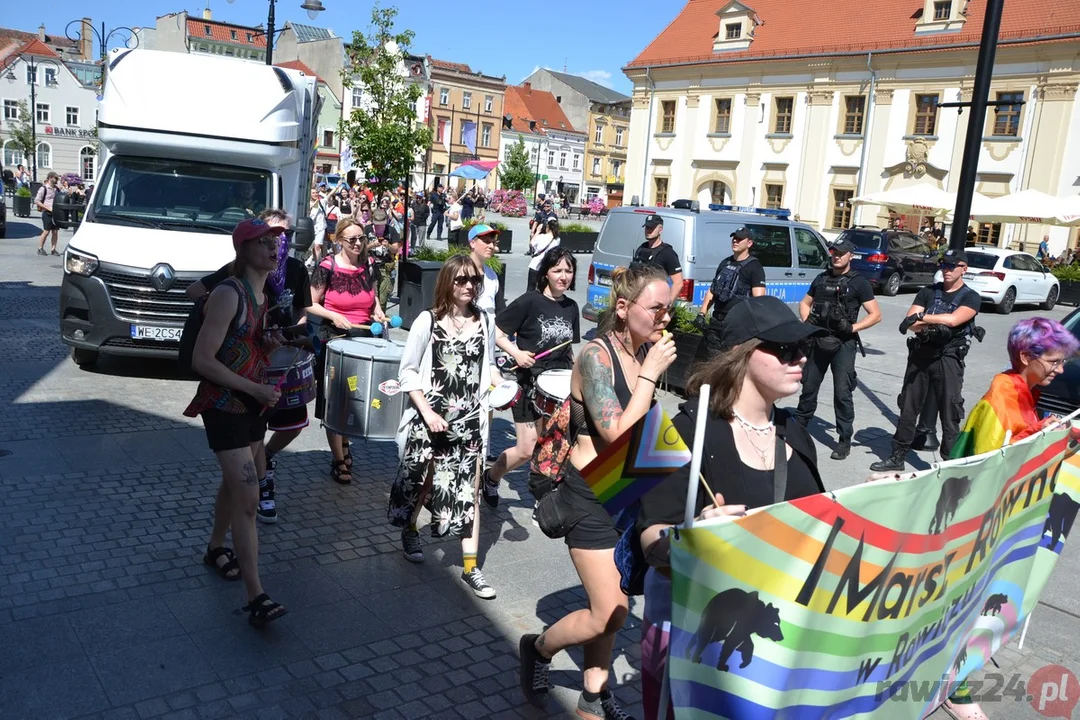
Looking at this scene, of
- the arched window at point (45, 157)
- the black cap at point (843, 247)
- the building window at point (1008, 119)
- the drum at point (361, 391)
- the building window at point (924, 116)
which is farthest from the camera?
the arched window at point (45, 157)

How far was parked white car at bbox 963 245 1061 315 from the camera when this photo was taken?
2264cm

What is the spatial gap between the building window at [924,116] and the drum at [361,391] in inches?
1461

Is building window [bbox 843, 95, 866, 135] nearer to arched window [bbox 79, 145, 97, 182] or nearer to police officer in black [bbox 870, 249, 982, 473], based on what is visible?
police officer in black [bbox 870, 249, 982, 473]

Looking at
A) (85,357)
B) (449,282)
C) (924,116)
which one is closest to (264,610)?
(449,282)

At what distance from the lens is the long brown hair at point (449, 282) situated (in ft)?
16.2

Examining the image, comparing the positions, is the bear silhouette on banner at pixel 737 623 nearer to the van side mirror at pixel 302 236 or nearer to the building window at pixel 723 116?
the van side mirror at pixel 302 236

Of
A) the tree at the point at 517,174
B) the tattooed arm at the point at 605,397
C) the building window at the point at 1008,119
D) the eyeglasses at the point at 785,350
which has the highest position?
the building window at the point at 1008,119

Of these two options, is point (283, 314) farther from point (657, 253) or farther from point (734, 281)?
point (657, 253)

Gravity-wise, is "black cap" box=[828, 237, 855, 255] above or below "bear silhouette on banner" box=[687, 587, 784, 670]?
above

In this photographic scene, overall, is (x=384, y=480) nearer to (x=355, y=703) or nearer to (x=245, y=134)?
(x=355, y=703)

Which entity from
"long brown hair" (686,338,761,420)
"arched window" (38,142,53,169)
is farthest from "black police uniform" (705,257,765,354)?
"arched window" (38,142,53,169)

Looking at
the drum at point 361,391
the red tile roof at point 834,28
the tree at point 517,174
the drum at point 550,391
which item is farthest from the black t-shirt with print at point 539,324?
the tree at point 517,174

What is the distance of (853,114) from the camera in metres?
40.2

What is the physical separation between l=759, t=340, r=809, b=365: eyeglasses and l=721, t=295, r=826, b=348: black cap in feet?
0.12
